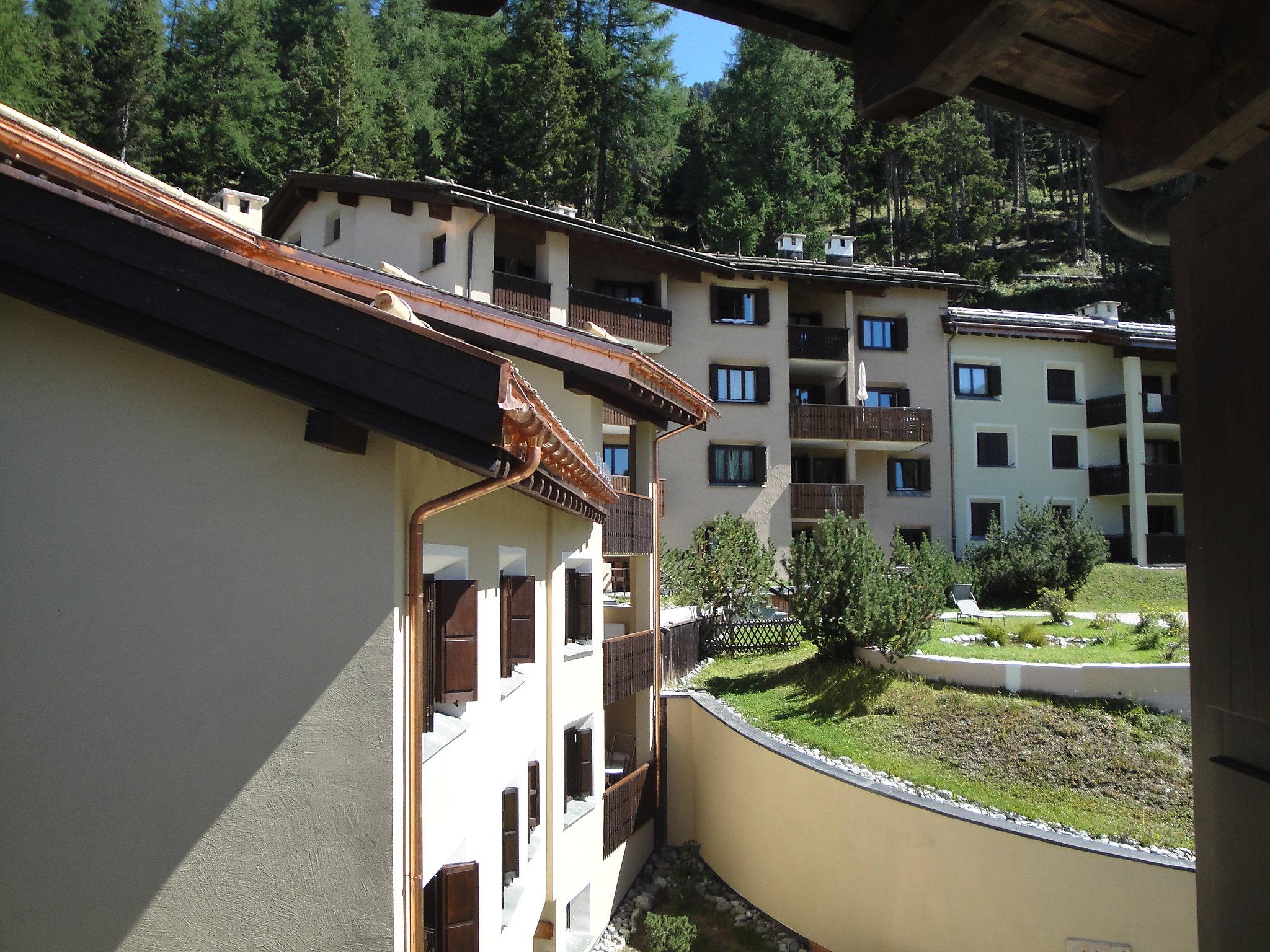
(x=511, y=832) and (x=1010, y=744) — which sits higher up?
(x=511, y=832)

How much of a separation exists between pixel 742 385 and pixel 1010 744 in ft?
55.5

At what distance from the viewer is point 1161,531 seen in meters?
35.5

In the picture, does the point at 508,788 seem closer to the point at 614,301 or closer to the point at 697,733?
the point at 697,733

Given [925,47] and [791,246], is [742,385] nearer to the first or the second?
[791,246]

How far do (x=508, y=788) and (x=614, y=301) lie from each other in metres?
20.2

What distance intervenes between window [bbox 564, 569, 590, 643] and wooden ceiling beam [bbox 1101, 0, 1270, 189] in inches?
404

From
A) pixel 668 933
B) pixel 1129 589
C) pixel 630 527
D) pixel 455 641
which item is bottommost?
pixel 668 933

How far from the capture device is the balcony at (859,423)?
3094cm

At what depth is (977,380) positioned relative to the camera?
33812 millimetres

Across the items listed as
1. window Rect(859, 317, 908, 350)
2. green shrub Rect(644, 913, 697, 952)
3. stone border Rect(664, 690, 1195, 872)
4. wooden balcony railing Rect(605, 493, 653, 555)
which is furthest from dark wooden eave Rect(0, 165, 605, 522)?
window Rect(859, 317, 908, 350)

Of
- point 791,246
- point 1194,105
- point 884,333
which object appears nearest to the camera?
point 1194,105

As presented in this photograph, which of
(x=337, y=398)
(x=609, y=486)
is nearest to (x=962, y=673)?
(x=609, y=486)

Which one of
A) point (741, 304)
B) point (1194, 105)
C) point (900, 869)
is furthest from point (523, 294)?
point (1194, 105)

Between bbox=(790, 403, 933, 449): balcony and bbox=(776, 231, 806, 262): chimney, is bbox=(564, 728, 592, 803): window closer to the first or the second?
bbox=(790, 403, 933, 449): balcony
